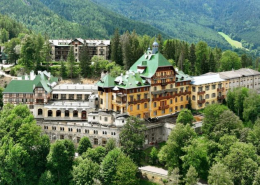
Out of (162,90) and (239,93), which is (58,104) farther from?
(239,93)

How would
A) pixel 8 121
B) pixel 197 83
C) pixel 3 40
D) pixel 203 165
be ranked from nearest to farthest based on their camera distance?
1. pixel 203 165
2. pixel 8 121
3. pixel 197 83
4. pixel 3 40

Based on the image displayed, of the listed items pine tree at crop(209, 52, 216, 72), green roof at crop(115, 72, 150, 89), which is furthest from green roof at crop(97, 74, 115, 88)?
pine tree at crop(209, 52, 216, 72)

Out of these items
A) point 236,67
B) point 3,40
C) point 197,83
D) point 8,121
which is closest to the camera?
point 8,121

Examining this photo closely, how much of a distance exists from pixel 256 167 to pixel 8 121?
163 feet

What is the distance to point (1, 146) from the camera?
7319 centimetres

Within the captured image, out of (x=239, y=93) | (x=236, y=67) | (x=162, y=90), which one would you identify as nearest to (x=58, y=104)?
(x=162, y=90)

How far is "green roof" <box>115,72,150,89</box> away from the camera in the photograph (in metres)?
85.2

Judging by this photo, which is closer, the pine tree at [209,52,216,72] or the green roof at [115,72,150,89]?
the green roof at [115,72,150,89]

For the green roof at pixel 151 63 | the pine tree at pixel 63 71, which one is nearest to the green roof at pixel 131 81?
the green roof at pixel 151 63

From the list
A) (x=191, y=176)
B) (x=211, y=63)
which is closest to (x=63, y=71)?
(x=211, y=63)

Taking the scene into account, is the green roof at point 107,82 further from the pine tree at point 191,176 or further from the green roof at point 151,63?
the pine tree at point 191,176

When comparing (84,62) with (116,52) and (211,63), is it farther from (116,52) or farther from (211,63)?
(211,63)

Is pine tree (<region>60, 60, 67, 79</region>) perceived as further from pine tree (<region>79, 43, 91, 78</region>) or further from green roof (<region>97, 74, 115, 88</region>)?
green roof (<region>97, 74, 115, 88</region>)

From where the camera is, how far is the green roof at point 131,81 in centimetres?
8525
